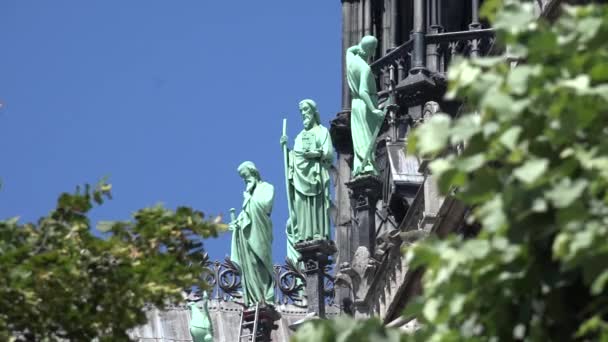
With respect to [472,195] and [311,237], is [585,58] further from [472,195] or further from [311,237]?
[311,237]

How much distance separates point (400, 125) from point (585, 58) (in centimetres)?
3318

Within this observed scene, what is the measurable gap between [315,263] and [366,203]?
1373mm

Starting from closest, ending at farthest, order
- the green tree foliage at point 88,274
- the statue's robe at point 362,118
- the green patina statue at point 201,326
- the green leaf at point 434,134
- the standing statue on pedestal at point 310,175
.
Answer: the green leaf at point 434,134
the green tree foliage at point 88,274
the statue's robe at point 362,118
the standing statue on pedestal at point 310,175
the green patina statue at point 201,326

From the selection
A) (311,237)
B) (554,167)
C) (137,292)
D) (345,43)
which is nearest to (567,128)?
(554,167)

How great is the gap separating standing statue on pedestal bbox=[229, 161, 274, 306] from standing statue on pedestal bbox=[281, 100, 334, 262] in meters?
1.11

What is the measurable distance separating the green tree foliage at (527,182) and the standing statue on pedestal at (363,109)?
94.4 ft

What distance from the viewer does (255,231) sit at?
4547cm

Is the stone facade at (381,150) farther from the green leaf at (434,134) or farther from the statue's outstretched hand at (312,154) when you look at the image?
the green leaf at (434,134)

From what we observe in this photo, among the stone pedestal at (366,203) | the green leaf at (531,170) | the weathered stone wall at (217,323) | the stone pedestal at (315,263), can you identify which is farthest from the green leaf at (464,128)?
the weathered stone wall at (217,323)

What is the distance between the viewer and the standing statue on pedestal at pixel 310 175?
43.5 metres

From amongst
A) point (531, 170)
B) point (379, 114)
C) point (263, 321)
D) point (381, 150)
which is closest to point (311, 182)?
point (379, 114)

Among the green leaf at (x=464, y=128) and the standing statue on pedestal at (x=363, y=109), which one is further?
the standing statue on pedestal at (x=363, y=109)

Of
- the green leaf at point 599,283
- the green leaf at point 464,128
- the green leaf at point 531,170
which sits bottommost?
the green leaf at point 599,283

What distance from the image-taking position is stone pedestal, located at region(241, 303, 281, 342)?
43.5 m
